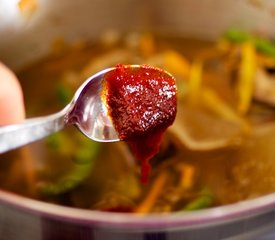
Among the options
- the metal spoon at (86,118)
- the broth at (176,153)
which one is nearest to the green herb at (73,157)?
the broth at (176,153)

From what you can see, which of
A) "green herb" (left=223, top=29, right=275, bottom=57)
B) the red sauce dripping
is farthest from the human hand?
"green herb" (left=223, top=29, right=275, bottom=57)

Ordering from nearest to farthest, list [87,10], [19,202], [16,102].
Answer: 1. [19,202]
2. [16,102]
3. [87,10]

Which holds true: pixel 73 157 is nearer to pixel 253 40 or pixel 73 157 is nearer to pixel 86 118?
pixel 86 118

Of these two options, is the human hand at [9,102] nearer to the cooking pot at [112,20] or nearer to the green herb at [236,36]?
the cooking pot at [112,20]

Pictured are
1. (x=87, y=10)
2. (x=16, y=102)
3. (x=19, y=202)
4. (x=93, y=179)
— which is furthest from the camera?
(x=87, y=10)

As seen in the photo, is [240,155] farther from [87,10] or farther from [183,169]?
[87,10]

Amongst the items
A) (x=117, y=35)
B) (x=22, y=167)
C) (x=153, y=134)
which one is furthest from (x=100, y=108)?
(x=117, y=35)
